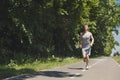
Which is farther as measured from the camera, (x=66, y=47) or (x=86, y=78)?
(x=66, y=47)

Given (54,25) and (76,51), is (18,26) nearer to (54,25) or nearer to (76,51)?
(54,25)

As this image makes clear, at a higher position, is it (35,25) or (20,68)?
(35,25)

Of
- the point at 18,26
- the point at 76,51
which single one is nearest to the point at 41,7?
the point at 18,26

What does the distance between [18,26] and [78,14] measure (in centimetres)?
906

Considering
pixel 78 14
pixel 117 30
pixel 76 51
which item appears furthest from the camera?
pixel 117 30

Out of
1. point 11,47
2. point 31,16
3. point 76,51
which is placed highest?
point 31,16

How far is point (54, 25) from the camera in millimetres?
37281

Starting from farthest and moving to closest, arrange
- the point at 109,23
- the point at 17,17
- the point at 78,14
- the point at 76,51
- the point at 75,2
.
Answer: the point at 109,23 < the point at 76,51 < the point at 78,14 < the point at 75,2 < the point at 17,17

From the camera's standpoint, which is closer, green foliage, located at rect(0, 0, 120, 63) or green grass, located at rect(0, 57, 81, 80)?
green grass, located at rect(0, 57, 81, 80)

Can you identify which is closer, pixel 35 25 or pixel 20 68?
pixel 20 68

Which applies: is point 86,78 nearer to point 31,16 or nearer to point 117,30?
point 31,16

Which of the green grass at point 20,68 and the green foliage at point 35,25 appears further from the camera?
the green foliage at point 35,25

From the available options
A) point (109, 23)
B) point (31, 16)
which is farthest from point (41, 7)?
point (109, 23)

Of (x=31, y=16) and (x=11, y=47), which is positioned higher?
(x=31, y=16)
